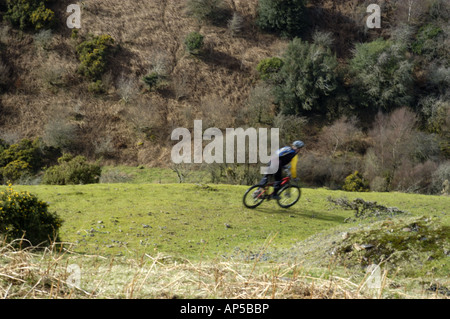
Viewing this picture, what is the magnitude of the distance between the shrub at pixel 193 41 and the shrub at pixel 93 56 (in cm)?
Result: 841

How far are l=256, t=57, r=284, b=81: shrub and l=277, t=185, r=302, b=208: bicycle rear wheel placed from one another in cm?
3147

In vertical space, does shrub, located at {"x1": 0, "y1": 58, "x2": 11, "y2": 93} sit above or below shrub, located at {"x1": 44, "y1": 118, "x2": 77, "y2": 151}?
above

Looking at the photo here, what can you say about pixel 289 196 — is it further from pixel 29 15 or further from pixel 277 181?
pixel 29 15

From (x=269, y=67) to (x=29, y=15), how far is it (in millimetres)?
24587

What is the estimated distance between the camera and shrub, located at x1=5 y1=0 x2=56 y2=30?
45.3 meters

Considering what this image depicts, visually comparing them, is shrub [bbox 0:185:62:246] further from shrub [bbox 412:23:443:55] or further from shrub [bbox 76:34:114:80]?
shrub [bbox 412:23:443:55]

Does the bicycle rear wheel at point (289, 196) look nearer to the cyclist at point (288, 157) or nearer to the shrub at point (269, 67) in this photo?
the cyclist at point (288, 157)

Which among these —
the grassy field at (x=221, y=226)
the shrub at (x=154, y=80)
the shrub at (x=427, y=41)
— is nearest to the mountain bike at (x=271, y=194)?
the grassy field at (x=221, y=226)

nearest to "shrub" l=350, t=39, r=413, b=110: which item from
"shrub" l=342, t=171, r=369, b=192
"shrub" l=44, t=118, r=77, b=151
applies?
"shrub" l=342, t=171, r=369, b=192

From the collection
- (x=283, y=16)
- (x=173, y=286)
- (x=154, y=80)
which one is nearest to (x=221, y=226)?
(x=173, y=286)

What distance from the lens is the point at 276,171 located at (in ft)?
46.2

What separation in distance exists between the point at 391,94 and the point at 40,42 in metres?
35.0

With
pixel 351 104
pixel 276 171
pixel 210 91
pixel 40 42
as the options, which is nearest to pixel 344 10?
pixel 351 104

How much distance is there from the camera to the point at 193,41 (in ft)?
157
